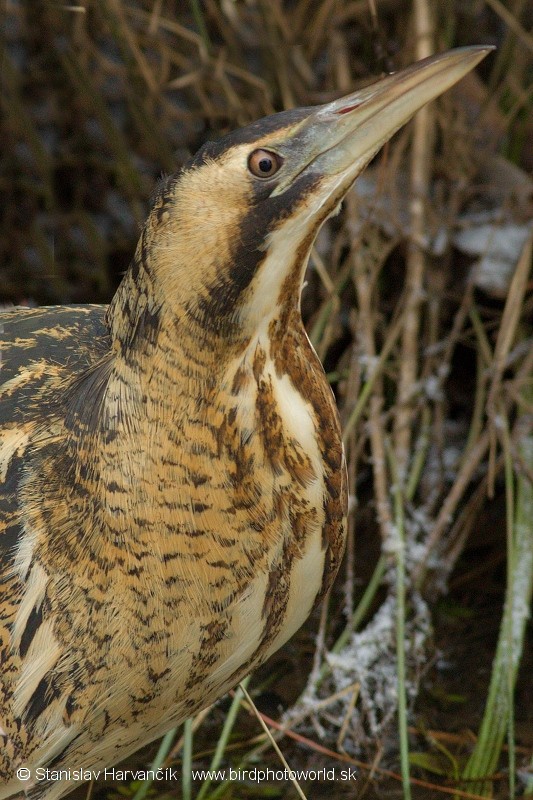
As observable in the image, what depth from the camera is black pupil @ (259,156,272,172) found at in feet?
3.50

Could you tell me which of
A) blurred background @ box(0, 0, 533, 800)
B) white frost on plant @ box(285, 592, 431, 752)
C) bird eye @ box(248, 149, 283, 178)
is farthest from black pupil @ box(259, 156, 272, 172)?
white frost on plant @ box(285, 592, 431, 752)

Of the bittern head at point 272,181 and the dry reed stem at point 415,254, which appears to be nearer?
the bittern head at point 272,181

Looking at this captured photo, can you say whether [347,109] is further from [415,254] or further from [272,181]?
[415,254]

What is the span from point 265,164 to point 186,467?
32 centimetres

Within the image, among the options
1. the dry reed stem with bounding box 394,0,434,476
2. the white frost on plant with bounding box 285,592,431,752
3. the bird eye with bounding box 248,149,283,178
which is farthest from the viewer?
the dry reed stem with bounding box 394,0,434,476

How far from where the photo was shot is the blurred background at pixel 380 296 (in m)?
1.84

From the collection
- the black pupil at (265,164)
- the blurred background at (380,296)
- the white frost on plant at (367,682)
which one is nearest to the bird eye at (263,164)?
the black pupil at (265,164)

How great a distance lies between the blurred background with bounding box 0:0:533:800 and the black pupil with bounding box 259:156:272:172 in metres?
0.80

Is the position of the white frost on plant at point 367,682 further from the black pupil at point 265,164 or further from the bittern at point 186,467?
the black pupil at point 265,164

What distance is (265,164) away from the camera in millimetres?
1069

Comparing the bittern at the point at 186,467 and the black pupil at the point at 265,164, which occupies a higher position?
the black pupil at the point at 265,164

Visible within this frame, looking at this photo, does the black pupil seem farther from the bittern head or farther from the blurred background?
the blurred background

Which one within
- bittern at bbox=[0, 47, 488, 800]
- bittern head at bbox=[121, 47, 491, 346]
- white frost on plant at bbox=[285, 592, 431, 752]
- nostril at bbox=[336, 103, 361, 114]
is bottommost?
white frost on plant at bbox=[285, 592, 431, 752]

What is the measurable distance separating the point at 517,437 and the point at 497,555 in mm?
249
